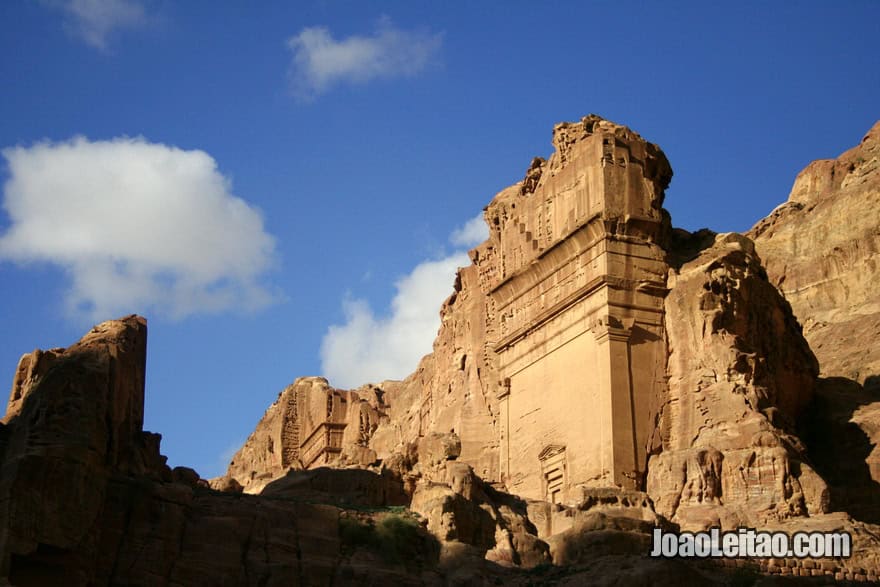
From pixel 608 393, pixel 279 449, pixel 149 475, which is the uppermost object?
pixel 279 449

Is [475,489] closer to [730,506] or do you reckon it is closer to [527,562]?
[527,562]

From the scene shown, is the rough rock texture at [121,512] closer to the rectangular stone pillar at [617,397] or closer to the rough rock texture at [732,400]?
the rough rock texture at [732,400]

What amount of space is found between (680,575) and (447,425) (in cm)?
2591

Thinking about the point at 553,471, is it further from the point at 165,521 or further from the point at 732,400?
the point at 165,521

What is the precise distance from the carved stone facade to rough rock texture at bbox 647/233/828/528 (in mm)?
789

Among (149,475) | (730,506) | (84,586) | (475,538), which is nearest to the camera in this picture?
(84,586)

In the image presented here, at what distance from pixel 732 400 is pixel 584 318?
5.23 metres

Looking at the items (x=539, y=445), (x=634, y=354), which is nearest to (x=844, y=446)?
(x=634, y=354)

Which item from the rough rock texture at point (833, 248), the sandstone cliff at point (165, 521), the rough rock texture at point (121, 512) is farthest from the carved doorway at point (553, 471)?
the rough rock texture at point (833, 248)

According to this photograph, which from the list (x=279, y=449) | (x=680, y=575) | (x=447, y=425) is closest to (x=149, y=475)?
(x=680, y=575)

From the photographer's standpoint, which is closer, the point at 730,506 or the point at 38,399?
the point at 38,399

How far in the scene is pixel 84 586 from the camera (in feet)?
82.4

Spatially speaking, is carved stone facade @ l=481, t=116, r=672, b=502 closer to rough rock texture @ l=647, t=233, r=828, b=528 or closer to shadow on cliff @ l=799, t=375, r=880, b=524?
rough rock texture @ l=647, t=233, r=828, b=528

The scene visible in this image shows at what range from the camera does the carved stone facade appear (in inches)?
1483
